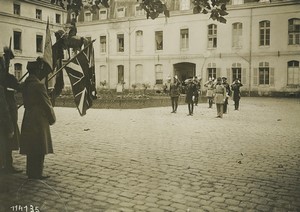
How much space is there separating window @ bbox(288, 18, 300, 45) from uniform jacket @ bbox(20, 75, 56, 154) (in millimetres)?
27876

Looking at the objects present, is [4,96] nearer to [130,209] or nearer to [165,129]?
[130,209]

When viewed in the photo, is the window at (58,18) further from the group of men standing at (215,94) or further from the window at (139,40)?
the group of men standing at (215,94)

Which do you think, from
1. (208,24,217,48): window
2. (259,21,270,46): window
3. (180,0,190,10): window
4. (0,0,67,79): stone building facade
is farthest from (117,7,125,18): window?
(259,21,270,46): window

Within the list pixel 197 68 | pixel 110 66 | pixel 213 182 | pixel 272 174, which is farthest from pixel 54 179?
pixel 110 66

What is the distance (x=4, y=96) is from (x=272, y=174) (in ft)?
15.2

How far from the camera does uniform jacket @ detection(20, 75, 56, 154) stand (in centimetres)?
536

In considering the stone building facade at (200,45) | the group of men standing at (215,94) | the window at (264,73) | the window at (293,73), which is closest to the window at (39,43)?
the stone building facade at (200,45)

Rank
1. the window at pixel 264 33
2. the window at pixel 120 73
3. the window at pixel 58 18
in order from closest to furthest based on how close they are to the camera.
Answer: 1. the window at pixel 264 33
2. the window at pixel 120 73
3. the window at pixel 58 18

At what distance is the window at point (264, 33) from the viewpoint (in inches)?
1190

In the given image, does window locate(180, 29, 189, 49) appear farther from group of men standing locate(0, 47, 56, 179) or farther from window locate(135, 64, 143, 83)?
group of men standing locate(0, 47, 56, 179)

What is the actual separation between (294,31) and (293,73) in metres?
3.52

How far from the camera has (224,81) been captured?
17.1 meters

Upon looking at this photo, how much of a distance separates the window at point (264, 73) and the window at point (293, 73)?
175 cm

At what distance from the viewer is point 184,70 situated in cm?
3506
